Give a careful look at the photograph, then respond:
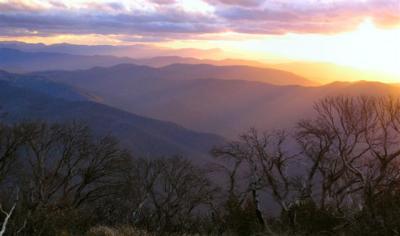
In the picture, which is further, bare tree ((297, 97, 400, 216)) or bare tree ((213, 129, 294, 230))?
bare tree ((213, 129, 294, 230))

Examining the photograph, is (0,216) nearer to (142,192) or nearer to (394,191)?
(394,191)

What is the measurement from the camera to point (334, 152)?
2642cm

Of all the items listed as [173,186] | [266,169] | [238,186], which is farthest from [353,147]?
[173,186]

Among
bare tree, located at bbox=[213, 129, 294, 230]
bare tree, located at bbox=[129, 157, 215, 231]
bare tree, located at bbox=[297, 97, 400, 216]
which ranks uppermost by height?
bare tree, located at bbox=[297, 97, 400, 216]

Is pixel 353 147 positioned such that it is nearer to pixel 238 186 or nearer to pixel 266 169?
pixel 266 169

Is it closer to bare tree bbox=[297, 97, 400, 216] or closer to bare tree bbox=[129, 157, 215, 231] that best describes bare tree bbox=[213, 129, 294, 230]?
bare tree bbox=[297, 97, 400, 216]

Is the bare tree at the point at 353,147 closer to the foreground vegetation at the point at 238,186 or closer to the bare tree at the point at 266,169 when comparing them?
the foreground vegetation at the point at 238,186

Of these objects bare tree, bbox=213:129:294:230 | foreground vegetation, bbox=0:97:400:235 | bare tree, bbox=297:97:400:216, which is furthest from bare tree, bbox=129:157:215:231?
bare tree, bbox=297:97:400:216

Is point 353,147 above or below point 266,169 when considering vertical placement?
above

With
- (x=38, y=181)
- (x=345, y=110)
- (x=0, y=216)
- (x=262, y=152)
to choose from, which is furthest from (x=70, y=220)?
(x=38, y=181)

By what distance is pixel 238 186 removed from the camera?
35688mm

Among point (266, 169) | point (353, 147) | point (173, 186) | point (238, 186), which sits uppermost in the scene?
point (353, 147)

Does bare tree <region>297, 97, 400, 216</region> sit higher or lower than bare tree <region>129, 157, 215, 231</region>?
higher

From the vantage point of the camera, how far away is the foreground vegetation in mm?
13484
